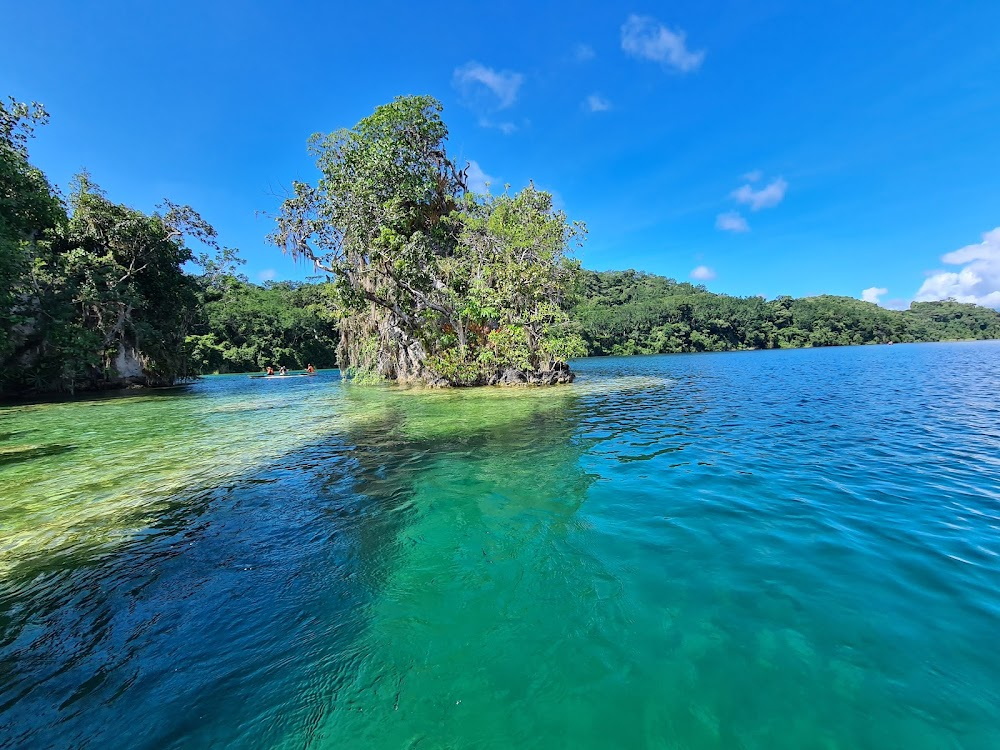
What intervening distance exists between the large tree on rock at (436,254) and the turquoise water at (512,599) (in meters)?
16.4

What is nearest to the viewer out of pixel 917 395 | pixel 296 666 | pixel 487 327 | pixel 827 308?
pixel 296 666

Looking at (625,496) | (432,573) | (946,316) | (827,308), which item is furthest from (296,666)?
(946,316)

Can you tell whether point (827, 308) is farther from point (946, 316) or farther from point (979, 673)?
point (979, 673)

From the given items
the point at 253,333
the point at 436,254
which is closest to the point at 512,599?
the point at 436,254

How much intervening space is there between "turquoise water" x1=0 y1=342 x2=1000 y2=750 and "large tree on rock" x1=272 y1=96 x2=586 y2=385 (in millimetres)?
16407

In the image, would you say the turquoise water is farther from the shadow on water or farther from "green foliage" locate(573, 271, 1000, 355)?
"green foliage" locate(573, 271, 1000, 355)

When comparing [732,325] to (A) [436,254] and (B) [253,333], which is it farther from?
(B) [253,333]

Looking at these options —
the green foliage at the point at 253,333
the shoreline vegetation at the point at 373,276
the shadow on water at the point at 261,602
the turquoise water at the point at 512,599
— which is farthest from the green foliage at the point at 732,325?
the shadow on water at the point at 261,602

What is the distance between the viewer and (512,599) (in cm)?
Answer: 400

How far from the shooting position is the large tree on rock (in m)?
24.4

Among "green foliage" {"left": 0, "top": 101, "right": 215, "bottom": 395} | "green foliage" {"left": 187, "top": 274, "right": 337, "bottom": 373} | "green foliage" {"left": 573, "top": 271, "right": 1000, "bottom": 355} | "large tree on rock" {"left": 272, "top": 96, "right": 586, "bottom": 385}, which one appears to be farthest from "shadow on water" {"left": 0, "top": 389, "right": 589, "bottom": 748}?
"green foliage" {"left": 573, "top": 271, "right": 1000, "bottom": 355}

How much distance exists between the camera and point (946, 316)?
12450 centimetres

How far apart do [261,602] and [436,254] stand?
25392 millimetres

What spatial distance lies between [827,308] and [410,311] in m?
115
